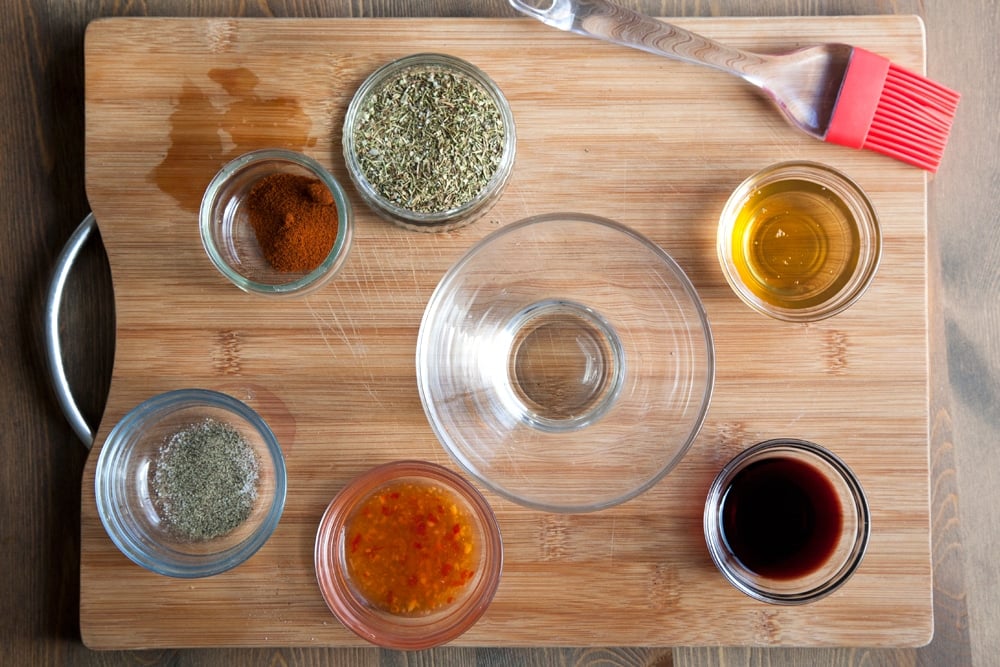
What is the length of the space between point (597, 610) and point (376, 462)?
1.41 feet

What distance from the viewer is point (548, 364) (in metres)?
1.24

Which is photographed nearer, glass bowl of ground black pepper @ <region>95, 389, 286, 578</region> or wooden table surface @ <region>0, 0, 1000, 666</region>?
glass bowl of ground black pepper @ <region>95, 389, 286, 578</region>

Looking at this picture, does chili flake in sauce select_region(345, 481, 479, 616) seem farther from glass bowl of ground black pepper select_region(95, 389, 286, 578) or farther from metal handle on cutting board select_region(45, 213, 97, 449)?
metal handle on cutting board select_region(45, 213, 97, 449)

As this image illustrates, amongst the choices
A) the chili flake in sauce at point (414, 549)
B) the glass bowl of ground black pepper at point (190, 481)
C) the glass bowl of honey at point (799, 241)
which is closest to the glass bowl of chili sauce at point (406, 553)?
the chili flake in sauce at point (414, 549)

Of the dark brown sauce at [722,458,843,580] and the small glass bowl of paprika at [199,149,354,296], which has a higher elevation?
the small glass bowl of paprika at [199,149,354,296]

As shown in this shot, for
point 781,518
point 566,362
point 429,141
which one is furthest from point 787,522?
point 429,141

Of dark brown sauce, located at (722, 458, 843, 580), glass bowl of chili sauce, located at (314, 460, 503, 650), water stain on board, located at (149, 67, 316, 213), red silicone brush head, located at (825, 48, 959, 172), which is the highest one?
red silicone brush head, located at (825, 48, 959, 172)

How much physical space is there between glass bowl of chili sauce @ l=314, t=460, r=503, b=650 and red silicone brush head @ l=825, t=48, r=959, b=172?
840mm

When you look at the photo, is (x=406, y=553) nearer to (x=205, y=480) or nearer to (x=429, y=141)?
(x=205, y=480)

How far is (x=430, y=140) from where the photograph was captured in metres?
1.20

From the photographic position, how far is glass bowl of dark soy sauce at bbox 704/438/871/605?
116cm

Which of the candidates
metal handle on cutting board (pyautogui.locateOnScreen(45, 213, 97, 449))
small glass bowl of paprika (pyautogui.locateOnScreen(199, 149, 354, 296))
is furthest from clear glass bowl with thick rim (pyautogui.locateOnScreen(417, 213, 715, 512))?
metal handle on cutting board (pyautogui.locateOnScreen(45, 213, 97, 449))

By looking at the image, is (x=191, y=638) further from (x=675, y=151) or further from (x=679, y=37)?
(x=679, y=37)

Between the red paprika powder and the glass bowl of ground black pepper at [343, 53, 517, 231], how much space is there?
0.22 ft
